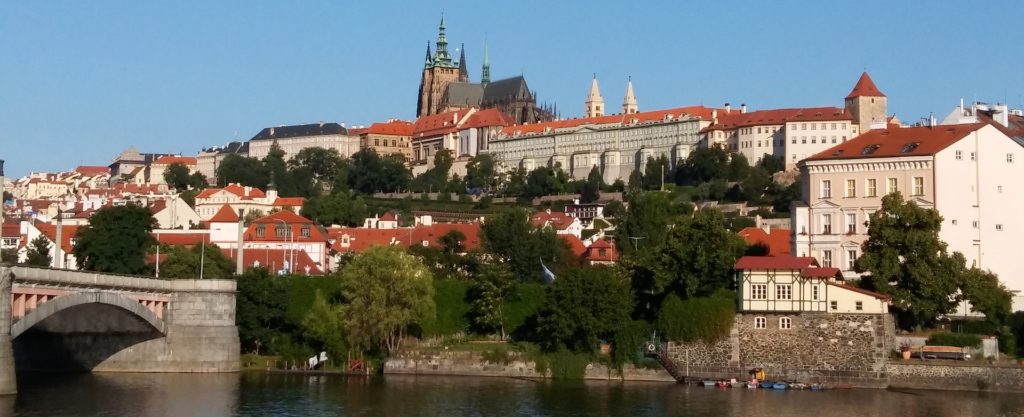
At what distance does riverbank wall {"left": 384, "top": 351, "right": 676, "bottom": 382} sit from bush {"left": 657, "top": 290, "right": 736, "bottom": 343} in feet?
5.38

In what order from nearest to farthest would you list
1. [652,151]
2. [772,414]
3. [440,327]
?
[772,414], [440,327], [652,151]

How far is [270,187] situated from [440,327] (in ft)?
284

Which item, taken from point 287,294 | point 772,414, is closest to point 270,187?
point 287,294

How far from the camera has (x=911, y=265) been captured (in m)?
58.3

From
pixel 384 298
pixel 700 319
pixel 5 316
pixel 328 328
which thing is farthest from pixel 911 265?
pixel 5 316

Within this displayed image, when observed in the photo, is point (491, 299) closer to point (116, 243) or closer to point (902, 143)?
point (116, 243)

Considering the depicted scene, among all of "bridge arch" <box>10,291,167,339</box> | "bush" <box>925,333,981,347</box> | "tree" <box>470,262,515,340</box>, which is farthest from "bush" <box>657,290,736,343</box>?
"bridge arch" <box>10,291,167,339</box>

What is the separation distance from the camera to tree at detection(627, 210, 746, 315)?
193ft

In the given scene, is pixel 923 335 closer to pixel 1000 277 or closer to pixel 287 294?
pixel 1000 277

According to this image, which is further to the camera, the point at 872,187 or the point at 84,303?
the point at 872,187

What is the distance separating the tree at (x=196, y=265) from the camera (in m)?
67.4

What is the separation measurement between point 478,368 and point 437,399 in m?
7.84

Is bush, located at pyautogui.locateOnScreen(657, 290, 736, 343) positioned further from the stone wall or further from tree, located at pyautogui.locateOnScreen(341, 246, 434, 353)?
tree, located at pyautogui.locateOnScreen(341, 246, 434, 353)

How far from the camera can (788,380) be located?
56.1 metres
